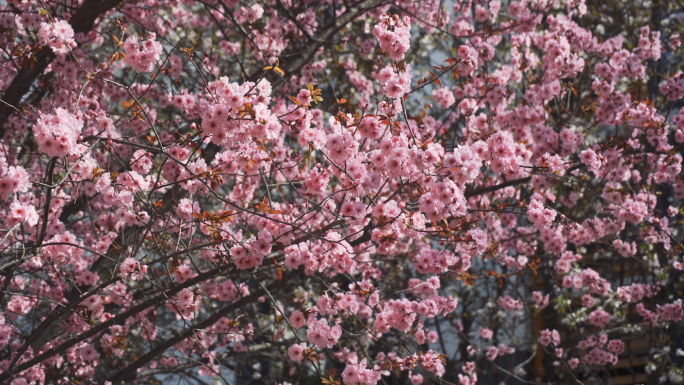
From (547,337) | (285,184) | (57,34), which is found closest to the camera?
(57,34)

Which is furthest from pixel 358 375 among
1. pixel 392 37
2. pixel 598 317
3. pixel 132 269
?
pixel 598 317

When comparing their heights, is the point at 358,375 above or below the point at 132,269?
below

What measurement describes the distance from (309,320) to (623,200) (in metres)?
3.27

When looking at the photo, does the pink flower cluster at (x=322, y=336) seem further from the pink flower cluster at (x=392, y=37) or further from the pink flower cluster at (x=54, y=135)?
the pink flower cluster at (x=54, y=135)

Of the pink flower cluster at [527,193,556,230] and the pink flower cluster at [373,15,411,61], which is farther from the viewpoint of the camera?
the pink flower cluster at [527,193,556,230]

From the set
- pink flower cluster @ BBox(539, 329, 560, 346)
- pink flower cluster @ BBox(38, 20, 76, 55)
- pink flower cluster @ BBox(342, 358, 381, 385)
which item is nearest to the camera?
pink flower cluster @ BBox(38, 20, 76, 55)

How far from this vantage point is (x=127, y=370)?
4.68m

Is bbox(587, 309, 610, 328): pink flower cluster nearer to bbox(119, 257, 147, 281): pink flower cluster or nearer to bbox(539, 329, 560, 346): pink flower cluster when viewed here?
bbox(539, 329, 560, 346): pink flower cluster

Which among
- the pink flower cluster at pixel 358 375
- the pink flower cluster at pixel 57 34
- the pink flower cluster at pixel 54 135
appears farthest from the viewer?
the pink flower cluster at pixel 358 375

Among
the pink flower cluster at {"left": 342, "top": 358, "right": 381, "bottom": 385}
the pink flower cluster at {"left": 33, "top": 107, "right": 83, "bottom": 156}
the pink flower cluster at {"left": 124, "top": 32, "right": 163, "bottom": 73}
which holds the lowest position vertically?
the pink flower cluster at {"left": 342, "top": 358, "right": 381, "bottom": 385}

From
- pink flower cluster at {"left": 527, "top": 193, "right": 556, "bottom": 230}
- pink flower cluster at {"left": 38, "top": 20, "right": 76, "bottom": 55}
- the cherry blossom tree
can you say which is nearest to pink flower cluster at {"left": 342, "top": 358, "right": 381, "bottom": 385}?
the cherry blossom tree

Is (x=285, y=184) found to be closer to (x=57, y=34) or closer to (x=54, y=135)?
(x=54, y=135)

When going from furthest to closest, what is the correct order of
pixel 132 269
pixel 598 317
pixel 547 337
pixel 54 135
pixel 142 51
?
pixel 547 337 → pixel 598 317 → pixel 132 269 → pixel 142 51 → pixel 54 135

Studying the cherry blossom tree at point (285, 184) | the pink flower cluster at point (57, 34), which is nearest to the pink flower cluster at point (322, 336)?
the cherry blossom tree at point (285, 184)
